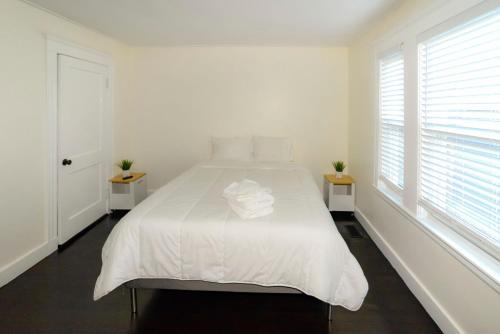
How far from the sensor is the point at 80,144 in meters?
3.78

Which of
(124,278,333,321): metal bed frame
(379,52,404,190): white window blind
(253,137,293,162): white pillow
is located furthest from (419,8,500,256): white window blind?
(253,137,293,162): white pillow

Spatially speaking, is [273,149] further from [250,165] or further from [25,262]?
[25,262]

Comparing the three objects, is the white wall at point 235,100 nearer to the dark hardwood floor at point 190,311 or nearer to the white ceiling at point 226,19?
the white ceiling at point 226,19

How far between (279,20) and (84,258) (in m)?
3.01

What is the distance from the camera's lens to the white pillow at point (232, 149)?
4582 mm

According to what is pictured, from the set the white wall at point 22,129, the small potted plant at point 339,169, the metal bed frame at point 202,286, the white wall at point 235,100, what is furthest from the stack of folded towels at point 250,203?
the white wall at point 235,100

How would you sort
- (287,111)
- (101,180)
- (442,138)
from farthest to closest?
(287,111) < (101,180) < (442,138)

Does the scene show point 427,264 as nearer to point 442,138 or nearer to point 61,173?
point 442,138

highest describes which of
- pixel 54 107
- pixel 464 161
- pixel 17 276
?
pixel 54 107

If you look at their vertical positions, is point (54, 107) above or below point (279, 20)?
below

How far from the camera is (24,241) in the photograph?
2.95m

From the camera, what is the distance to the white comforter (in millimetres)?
2053

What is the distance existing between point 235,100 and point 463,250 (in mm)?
3611

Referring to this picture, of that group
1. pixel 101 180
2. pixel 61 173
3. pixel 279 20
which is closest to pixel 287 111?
pixel 279 20
